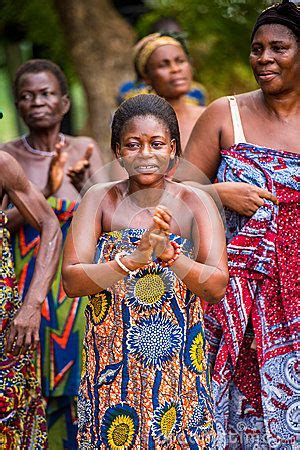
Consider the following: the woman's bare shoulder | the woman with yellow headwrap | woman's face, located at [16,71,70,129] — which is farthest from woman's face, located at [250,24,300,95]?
woman's face, located at [16,71,70,129]

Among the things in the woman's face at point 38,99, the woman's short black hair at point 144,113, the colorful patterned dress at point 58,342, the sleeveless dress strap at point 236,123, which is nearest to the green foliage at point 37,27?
the woman's face at point 38,99

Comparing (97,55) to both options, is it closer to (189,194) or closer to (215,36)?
(215,36)

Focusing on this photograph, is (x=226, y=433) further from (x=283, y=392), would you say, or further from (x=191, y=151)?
(x=191, y=151)

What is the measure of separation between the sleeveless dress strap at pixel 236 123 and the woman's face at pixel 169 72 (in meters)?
1.84

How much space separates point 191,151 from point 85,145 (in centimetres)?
212

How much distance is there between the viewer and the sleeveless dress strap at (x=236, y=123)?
4.92 meters

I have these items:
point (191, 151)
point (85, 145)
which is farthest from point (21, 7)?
point (191, 151)

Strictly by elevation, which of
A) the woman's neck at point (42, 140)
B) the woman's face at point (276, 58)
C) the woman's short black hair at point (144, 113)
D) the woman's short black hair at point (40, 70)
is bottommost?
the woman's short black hair at point (144, 113)

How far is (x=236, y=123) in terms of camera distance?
195 inches

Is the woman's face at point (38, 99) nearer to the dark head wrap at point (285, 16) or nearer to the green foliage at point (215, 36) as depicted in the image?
the dark head wrap at point (285, 16)

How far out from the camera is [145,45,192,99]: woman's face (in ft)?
22.4

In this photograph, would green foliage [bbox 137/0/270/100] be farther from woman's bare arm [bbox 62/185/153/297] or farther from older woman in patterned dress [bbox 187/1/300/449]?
woman's bare arm [bbox 62/185/153/297]

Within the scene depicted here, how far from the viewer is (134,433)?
413 cm

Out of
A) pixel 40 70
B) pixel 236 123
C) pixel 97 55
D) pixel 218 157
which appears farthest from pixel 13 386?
pixel 97 55
